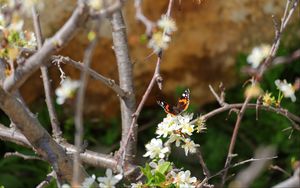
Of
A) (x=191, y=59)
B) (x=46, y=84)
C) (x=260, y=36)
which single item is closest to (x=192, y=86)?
(x=191, y=59)

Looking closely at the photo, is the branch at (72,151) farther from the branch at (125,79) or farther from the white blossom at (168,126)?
the white blossom at (168,126)

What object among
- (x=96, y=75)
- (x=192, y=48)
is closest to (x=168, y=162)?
(x=96, y=75)

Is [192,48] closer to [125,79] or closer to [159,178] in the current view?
[125,79]

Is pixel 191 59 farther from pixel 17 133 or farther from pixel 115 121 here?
pixel 17 133

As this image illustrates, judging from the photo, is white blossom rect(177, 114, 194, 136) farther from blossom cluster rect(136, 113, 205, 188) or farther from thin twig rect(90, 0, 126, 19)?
thin twig rect(90, 0, 126, 19)

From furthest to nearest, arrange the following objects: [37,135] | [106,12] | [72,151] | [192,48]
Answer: [192,48]
[72,151]
[37,135]
[106,12]

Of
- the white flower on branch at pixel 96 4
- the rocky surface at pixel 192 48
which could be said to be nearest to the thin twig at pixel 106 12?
the white flower on branch at pixel 96 4
